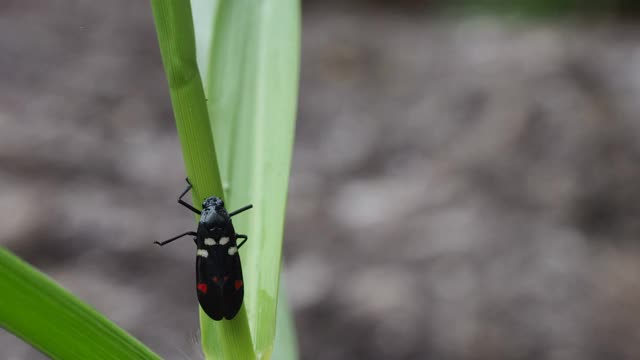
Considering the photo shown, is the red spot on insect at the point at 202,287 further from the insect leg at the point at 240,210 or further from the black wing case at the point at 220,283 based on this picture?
the insect leg at the point at 240,210

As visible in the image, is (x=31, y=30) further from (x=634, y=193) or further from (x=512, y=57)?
(x=634, y=193)

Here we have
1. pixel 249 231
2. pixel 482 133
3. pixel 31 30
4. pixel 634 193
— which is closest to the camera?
pixel 249 231

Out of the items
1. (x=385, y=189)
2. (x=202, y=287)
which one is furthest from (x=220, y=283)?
(x=385, y=189)

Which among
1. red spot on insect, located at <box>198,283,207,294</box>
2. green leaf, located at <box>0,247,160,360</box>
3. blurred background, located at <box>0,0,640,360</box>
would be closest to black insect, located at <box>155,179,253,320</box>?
red spot on insect, located at <box>198,283,207,294</box>

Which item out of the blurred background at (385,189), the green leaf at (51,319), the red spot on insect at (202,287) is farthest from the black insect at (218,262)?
the blurred background at (385,189)

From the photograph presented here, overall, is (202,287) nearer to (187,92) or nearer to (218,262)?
(218,262)

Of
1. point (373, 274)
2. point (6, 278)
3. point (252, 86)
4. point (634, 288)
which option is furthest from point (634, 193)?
point (6, 278)
